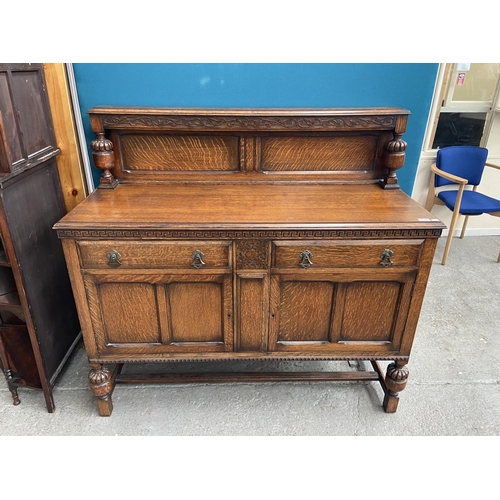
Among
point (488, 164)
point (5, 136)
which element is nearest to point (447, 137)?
point (488, 164)

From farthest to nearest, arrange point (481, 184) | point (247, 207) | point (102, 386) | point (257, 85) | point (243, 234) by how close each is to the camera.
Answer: point (481, 184) < point (257, 85) < point (102, 386) < point (247, 207) < point (243, 234)

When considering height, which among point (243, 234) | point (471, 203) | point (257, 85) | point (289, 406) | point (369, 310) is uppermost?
point (257, 85)

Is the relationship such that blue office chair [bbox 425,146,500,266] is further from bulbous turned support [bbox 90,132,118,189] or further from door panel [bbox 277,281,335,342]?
bulbous turned support [bbox 90,132,118,189]

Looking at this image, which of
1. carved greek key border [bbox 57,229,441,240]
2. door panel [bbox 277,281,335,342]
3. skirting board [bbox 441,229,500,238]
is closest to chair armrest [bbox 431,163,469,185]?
skirting board [bbox 441,229,500,238]

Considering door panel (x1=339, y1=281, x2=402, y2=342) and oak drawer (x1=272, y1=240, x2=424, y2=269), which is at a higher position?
oak drawer (x1=272, y1=240, x2=424, y2=269)

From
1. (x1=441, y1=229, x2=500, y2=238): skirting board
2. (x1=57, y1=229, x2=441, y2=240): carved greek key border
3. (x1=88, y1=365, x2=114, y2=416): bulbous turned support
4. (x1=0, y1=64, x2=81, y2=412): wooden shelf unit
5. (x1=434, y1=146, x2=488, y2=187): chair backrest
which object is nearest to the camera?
(x1=57, y1=229, x2=441, y2=240): carved greek key border

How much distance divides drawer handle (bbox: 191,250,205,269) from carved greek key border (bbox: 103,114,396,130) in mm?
661

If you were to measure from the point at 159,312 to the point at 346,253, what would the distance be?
82cm

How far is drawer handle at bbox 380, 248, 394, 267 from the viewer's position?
5.08ft

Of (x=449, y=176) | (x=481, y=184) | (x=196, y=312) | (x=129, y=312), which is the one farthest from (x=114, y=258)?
(x=481, y=184)

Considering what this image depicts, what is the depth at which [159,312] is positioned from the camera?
1.68m

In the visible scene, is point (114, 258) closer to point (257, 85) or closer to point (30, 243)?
point (30, 243)

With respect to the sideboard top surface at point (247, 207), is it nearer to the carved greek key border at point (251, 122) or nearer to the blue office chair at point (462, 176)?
the carved greek key border at point (251, 122)

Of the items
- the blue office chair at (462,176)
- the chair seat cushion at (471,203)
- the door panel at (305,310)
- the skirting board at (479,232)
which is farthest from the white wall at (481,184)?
the door panel at (305,310)
